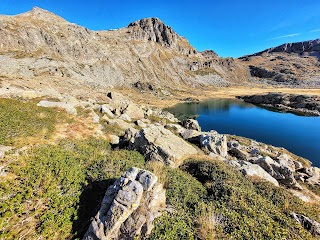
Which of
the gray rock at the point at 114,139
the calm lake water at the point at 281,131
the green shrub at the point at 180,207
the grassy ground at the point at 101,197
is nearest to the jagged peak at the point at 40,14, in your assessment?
the calm lake water at the point at 281,131

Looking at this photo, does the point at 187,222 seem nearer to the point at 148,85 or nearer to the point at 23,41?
the point at 148,85

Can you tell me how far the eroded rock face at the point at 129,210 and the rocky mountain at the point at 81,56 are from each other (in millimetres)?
58416

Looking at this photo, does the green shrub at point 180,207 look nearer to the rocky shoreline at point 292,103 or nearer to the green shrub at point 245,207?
the green shrub at point 245,207

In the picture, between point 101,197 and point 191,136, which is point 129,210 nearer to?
point 101,197

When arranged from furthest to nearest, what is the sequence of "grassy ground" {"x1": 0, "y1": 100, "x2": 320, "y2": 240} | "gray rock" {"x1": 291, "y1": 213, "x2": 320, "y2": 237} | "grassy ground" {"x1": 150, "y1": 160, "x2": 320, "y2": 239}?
"gray rock" {"x1": 291, "y1": 213, "x2": 320, "y2": 237} → "grassy ground" {"x1": 150, "y1": 160, "x2": 320, "y2": 239} → "grassy ground" {"x1": 0, "y1": 100, "x2": 320, "y2": 240}

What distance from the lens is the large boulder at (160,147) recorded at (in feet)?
51.6

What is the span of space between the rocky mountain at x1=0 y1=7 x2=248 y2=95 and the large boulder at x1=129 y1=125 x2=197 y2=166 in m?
51.3

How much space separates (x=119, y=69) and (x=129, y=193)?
136 meters

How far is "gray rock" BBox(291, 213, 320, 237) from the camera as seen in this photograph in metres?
9.70

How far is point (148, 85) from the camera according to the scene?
403 feet

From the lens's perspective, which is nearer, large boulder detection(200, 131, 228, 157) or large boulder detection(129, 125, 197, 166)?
large boulder detection(129, 125, 197, 166)

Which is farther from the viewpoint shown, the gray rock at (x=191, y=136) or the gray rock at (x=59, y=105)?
the gray rock at (x=191, y=136)

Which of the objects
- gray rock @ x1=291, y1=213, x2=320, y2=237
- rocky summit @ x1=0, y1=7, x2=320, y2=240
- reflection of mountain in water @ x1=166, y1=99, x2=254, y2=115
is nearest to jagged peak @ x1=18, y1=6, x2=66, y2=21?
reflection of mountain in water @ x1=166, y1=99, x2=254, y2=115

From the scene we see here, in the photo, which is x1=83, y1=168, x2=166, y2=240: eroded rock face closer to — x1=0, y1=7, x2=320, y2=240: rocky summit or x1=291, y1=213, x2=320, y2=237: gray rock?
x1=0, y1=7, x2=320, y2=240: rocky summit
